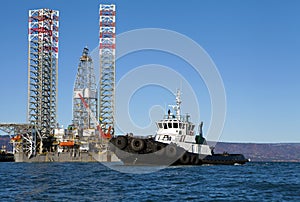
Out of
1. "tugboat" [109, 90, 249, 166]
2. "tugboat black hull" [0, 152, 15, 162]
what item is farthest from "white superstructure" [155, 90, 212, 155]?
"tugboat black hull" [0, 152, 15, 162]

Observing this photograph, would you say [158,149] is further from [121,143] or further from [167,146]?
[121,143]

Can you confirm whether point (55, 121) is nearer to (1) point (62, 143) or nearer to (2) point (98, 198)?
(1) point (62, 143)

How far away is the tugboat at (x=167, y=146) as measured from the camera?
73.0m

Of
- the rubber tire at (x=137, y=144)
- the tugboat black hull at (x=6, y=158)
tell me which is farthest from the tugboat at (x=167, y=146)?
the tugboat black hull at (x=6, y=158)

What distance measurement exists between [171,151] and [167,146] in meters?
1.48

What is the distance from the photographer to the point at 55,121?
151 m

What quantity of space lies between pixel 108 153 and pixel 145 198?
104 m

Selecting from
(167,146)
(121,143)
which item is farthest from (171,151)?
(121,143)

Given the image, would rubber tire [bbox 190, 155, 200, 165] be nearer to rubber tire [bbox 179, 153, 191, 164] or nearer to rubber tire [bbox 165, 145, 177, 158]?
rubber tire [bbox 179, 153, 191, 164]

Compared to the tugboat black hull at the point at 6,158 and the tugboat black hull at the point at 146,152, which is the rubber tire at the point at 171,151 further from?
the tugboat black hull at the point at 6,158

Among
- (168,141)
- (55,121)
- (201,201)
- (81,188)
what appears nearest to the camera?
(201,201)

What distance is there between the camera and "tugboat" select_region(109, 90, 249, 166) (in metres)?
73.0

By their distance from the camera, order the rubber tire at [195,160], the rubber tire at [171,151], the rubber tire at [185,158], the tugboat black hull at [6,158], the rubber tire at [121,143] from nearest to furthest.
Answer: the rubber tire at [171,151], the rubber tire at [121,143], the rubber tire at [185,158], the rubber tire at [195,160], the tugboat black hull at [6,158]

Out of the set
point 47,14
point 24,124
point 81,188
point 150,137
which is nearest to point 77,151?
point 24,124
